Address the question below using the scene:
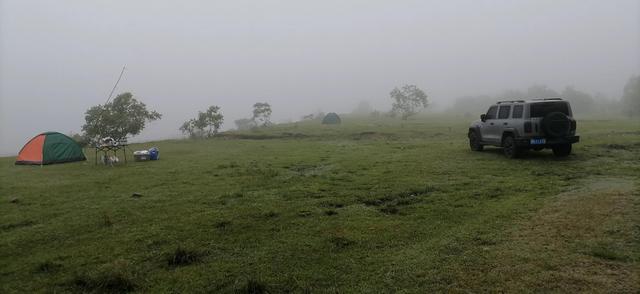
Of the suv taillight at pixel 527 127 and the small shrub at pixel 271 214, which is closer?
the small shrub at pixel 271 214

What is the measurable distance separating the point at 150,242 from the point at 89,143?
95.8ft

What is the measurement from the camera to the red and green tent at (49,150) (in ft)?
60.4

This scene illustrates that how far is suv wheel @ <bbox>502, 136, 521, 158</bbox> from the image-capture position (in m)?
15.4

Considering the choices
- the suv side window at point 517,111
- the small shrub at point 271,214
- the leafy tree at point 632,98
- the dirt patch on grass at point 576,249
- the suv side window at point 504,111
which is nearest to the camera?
the dirt patch on grass at point 576,249

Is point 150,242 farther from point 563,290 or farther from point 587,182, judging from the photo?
point 587,182

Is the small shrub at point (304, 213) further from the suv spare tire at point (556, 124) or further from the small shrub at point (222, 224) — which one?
the suv spare tire at point (556, 124)

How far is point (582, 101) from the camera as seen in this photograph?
67.8 meters

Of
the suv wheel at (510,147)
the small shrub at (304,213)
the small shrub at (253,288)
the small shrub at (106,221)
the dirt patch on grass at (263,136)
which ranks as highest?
the dirt patch on grass at (263,136)

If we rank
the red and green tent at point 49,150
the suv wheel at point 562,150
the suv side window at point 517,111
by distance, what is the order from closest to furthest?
the suv side window at point 517,111 < the suv wheel at point 562,150 < the red and green tent at point 49,150

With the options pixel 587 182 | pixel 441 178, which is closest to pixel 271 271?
pixel 441 178

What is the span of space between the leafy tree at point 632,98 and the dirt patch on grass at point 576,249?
51.0 meters

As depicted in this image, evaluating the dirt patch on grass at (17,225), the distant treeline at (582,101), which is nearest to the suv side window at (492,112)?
the dirt patch on grass at (17,225)

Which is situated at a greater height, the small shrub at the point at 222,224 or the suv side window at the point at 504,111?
the suv side window at the point at 504,111

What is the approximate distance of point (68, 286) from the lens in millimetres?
5863
